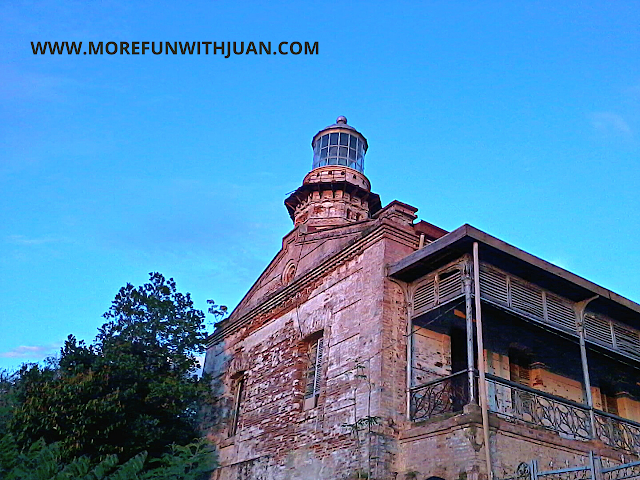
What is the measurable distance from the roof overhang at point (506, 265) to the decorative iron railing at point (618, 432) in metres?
2.18

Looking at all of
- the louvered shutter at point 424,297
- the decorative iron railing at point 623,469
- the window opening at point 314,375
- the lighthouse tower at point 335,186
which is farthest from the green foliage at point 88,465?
the decorative iron railing at point 623,469

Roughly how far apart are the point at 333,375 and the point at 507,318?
366 cm

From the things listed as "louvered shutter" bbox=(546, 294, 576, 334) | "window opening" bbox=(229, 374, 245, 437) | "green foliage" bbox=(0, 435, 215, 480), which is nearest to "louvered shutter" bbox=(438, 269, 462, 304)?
"louvered shutter" bbox=(546, 294, 576, 334)

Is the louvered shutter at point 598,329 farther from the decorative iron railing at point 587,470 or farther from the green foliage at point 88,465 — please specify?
the green foliage at point 88,465

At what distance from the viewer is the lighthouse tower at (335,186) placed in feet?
63.1

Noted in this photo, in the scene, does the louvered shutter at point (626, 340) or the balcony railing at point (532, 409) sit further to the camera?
→ the louvered shutter at point (626, 340)

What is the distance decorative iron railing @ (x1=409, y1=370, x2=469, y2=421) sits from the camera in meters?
10.6

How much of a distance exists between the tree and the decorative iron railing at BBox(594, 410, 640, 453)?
30.4 ft

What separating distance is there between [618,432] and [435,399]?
3.67 m

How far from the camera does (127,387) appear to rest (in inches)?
572

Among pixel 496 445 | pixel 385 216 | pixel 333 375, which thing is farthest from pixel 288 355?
pixel 496 445

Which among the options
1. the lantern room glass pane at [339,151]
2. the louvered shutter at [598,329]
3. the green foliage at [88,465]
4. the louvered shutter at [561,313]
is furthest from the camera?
the lantern room glass pane at [339,151]

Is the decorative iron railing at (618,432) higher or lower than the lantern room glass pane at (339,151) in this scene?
lower

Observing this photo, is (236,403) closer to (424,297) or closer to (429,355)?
(429,355)
